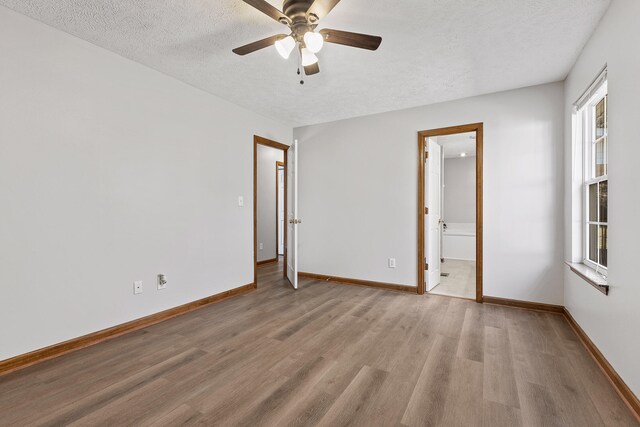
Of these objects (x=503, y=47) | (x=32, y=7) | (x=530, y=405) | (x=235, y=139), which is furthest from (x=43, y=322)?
(x=503, y=47)

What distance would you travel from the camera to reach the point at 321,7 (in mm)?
1757

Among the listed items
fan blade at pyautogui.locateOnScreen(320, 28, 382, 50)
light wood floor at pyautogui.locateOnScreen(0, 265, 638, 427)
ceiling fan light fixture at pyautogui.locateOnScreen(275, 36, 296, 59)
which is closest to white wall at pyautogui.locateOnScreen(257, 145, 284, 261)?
light wood floor at pyautogui.locateOnScreen(0, 265, 638, 427)

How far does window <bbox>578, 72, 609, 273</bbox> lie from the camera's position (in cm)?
234

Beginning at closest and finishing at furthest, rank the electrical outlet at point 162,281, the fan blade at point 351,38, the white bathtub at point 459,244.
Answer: the fan blade at point 351,38, the electrical outlet at point 162,281, the white bathtub at point 459,244

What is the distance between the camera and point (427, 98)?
3.62 metres

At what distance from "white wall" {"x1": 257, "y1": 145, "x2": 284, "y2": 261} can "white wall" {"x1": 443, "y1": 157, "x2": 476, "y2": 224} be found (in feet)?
14.4

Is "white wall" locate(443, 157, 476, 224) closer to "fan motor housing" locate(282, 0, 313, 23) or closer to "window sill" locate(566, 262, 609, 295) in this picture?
"window sill" locate(566, 262, 609, 295)

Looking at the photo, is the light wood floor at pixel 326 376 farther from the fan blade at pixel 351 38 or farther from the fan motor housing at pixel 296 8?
the fan motor housing at pixel 296 8

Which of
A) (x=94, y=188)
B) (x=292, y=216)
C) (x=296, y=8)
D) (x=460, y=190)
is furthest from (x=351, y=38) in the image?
(x=460, y=190)

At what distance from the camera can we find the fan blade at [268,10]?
5.35ft

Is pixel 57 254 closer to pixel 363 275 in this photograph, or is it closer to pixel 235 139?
pixel 235 139

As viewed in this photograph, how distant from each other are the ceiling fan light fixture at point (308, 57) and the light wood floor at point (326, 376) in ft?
7.34

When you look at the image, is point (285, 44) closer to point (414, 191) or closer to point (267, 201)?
point (414, 191)

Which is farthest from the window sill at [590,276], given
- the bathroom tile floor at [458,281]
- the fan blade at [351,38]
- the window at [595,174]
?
the fan blade at [351,38]
